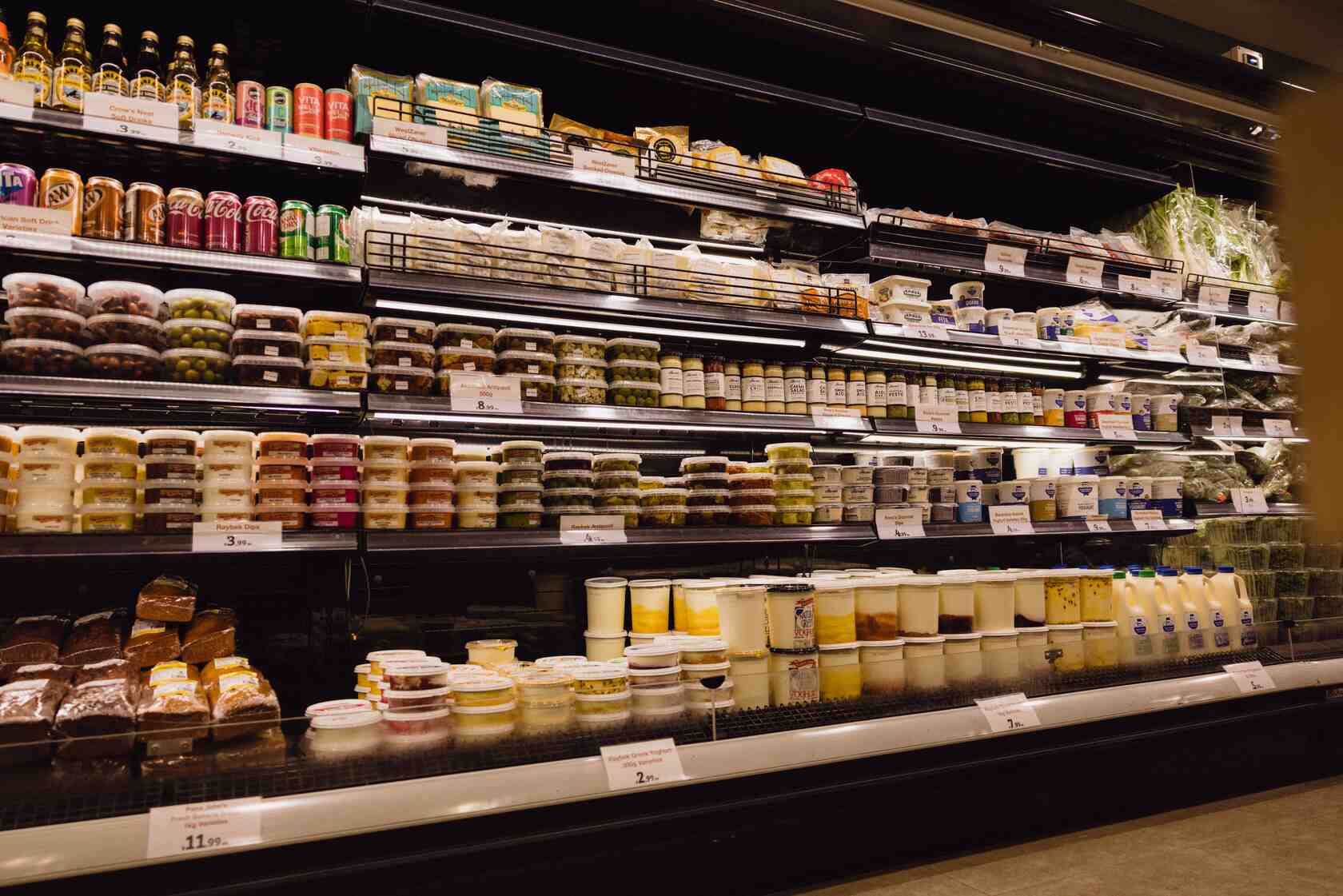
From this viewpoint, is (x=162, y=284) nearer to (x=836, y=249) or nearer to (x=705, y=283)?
(x=705, y=283)

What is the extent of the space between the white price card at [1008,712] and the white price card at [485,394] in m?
1.46

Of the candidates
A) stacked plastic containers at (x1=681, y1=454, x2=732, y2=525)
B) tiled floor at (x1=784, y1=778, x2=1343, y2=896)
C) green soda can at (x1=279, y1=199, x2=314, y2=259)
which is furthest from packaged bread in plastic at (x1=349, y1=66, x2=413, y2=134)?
tiled floor at (x1=784, y1=778, x2=1343, y2=896)

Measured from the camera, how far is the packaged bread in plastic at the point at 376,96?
2.34 metres

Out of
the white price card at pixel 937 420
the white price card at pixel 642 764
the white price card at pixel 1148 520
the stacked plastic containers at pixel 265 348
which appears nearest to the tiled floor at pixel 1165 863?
the white price card at pixel 642 764

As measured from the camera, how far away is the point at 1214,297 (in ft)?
12.4

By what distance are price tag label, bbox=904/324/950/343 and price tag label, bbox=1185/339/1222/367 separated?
1.35m

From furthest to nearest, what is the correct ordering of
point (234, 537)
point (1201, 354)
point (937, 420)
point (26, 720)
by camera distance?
point (1201, 354) < point (937, 420) < point (234, 537) < point (26, 720)

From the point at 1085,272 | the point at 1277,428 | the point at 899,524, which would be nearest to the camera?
the point at 899,524

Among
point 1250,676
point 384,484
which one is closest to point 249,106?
point 384,484

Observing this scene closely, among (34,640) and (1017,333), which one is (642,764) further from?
(1017,333)

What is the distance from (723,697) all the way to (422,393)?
1.13 meters

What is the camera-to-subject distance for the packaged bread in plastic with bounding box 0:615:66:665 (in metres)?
1.80

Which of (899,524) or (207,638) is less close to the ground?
(899,524)

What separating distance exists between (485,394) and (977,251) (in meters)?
2.11
